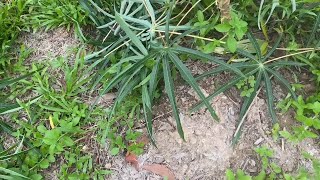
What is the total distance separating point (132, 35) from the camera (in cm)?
196

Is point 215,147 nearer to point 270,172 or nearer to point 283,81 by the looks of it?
point 270,172

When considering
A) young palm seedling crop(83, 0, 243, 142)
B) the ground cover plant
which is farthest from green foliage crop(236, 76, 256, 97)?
young palm seedling crop(83, 0, 243, 142)

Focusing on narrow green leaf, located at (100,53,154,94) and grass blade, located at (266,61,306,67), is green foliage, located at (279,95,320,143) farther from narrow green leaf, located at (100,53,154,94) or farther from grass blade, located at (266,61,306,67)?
narrow green leaf, located at (100,53,154,94)

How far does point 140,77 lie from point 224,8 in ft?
1.52

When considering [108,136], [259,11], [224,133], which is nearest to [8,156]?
[108,136]

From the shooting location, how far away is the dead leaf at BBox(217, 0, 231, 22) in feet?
5.93

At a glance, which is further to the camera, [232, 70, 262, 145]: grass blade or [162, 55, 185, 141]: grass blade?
[232, 70, 262, 145]: grass blade

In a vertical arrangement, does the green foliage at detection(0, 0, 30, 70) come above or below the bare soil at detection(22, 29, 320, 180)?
above

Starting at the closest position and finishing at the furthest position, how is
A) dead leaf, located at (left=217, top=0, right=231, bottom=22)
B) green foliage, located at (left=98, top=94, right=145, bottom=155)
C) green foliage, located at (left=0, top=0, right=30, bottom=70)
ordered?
dead leaf, located at (left=217, top=0, right=231, bottom=22)
green foliage, located at (left=98, top=94, right=145, bottom=155)
green foliage, located at (left=0, top=0, right=30, bottom=70)

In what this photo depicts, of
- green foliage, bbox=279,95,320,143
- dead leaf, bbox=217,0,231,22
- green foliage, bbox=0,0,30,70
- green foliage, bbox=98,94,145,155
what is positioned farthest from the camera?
green foliage, bbox=0,0,30,70

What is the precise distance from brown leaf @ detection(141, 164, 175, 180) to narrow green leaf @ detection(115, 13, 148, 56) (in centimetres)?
49

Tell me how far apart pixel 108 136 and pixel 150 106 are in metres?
0.25

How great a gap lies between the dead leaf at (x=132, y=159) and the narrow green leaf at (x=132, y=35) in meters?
0.45

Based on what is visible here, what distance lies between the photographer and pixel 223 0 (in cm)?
180
